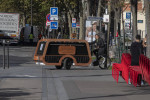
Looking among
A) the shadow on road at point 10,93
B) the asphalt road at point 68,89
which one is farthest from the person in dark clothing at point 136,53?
the shadow on road at point 10,93

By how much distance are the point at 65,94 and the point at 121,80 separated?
4930 mm

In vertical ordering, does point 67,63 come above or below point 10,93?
above

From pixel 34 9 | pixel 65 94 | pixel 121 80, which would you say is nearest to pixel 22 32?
pixel 34 9

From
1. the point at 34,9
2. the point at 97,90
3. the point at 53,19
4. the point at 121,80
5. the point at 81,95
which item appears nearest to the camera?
the point at 81,95

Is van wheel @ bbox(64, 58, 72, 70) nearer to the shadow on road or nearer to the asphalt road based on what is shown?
the asphalt road

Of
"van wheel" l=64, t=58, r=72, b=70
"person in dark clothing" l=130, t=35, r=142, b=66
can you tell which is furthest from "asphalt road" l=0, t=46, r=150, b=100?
"van wheel" l=64, t=58, r=72, b=70

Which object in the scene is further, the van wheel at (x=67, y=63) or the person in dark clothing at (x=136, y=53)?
the van wheel at (x=67, y=63)

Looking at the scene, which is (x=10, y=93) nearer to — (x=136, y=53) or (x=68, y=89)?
(x=68, y=89)

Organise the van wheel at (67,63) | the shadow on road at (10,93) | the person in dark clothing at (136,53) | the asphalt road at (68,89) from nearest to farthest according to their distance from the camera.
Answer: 1. the shadow on road at (10,93)
2. the asphalt road at (68,89)
3. the person in dark clothing at (136,53)
4. the van wheel at (67,63)

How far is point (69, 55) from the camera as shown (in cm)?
2195

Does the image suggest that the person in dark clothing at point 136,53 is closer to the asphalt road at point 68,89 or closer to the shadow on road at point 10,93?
the asphalt road at point 68,89

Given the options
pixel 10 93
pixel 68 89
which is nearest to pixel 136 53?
pixel 68 89

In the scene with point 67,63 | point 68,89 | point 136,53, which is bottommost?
point 68,89

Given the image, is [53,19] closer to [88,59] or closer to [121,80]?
[88,59]
